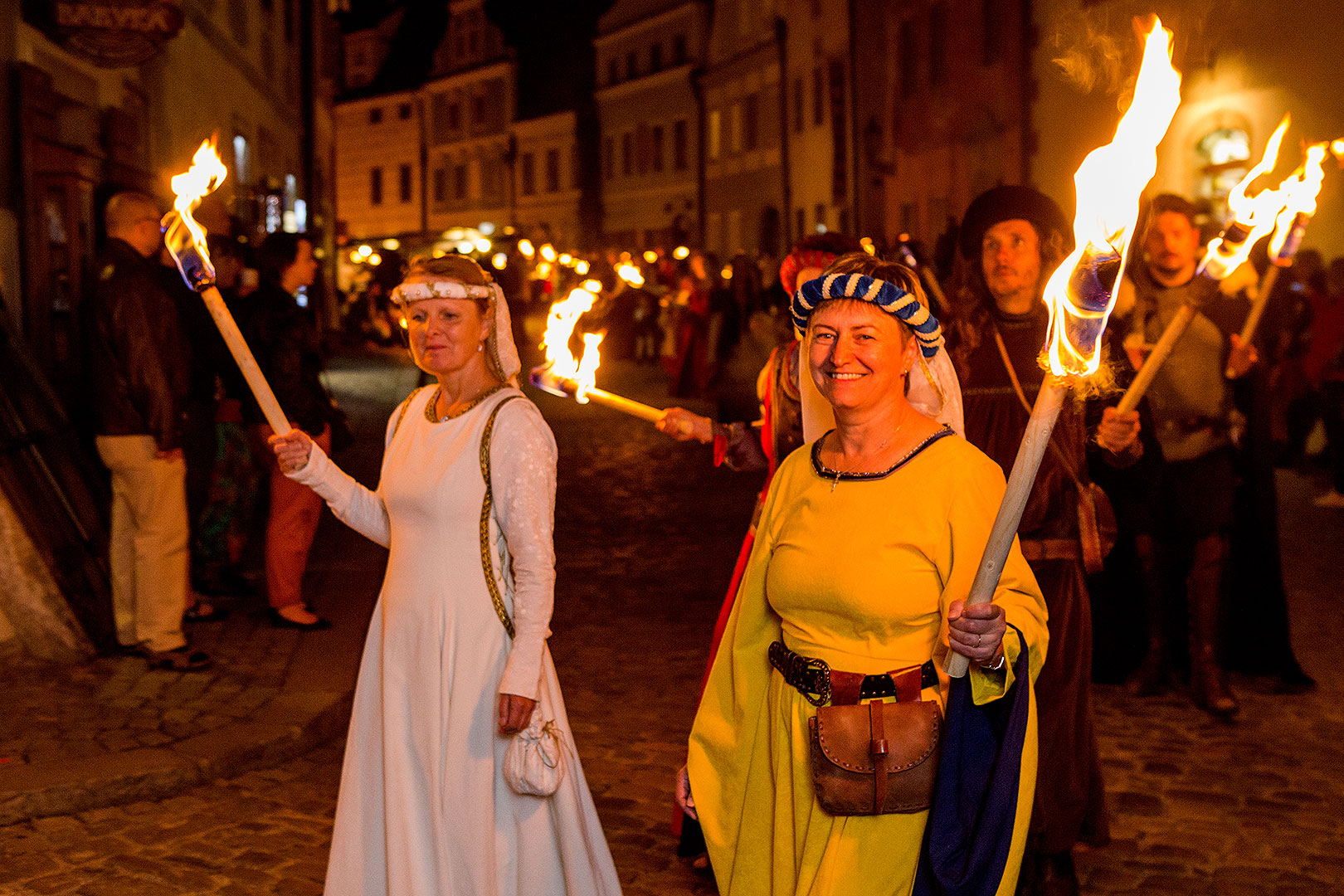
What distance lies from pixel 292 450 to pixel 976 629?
1928mm

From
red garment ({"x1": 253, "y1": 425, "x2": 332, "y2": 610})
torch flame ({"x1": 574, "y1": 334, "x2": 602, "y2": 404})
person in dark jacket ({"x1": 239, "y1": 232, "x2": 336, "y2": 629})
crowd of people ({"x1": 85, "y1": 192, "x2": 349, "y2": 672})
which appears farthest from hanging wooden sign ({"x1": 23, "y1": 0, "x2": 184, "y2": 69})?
torch flame ({"x1": 574, "y1": 334, "x2": 602, "y2": 404})

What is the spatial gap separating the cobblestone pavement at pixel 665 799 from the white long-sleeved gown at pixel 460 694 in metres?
1.10

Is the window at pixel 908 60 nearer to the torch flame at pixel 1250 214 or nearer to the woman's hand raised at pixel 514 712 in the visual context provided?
the torch flame at pixel 1250 214

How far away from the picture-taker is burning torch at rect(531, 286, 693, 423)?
4.72m

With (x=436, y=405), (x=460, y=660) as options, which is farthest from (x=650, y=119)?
(x=460, y=660)

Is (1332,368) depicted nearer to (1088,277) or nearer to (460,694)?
(460,694)

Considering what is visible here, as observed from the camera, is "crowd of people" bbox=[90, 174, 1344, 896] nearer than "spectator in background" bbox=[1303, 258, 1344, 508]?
Yes

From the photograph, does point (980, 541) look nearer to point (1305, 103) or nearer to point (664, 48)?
point (1305, 103)

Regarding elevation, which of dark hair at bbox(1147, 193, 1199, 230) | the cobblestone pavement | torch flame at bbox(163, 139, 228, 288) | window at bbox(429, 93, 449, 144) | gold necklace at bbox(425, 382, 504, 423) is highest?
window at bbox(429, 93, 449, 144)

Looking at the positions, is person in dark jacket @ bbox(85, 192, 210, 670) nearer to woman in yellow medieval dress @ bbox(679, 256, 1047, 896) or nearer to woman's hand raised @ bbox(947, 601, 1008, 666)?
woman in yellow medieval dress @ bbox(679, 256, 1047, 896)

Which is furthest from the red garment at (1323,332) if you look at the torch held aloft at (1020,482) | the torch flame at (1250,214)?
the torch held aloft at (1020,482)

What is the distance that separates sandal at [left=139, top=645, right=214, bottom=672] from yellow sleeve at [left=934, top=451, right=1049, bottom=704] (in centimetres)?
505

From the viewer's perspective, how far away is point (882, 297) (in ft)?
10.3

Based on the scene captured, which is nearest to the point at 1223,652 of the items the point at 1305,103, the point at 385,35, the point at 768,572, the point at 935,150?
the point at 768,572
